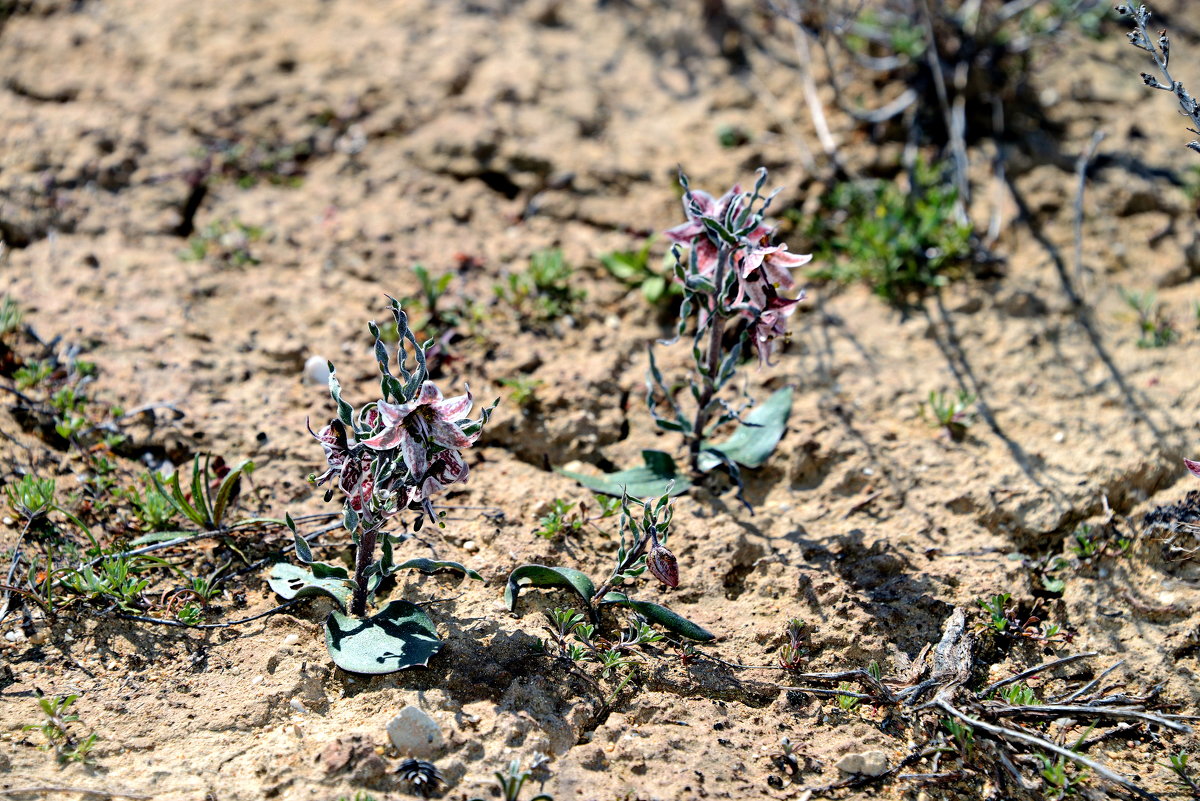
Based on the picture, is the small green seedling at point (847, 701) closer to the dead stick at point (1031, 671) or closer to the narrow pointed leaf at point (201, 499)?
the dead stick at point (1031, 671)

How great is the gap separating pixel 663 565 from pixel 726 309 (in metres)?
0.85

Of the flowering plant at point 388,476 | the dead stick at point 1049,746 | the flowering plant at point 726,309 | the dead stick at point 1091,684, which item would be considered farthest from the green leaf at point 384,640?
the dead stick at point 1091,684

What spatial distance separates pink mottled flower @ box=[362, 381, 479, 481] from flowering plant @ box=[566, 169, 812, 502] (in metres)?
0.79

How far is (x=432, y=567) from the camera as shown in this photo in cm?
284

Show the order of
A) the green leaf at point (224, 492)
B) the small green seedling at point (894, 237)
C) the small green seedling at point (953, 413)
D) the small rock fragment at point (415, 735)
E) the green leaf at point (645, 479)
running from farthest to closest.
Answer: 1. the small green seedling at point (894, 237)
2. the small green seedling at point (953, 413)
3. the green leaf at point (645, 479)
4. the green leaf at point (224, 492)
5. the small rock fragment at point (415, 735)

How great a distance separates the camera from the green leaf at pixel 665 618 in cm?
284

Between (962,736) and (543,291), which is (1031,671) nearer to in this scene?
(962,736)

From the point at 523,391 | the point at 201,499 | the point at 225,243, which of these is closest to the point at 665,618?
the point at 523,391

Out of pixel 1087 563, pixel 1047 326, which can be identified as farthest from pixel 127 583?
pixel 1047 326

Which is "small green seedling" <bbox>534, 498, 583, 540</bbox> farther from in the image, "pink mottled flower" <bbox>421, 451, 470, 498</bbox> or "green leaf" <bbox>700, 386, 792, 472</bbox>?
"pink mottled flower" <bbox>421, 451, 470, 498</bbox>

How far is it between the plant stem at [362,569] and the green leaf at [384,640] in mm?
39

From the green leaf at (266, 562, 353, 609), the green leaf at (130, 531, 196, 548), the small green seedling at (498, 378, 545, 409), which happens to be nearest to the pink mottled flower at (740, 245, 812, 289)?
the small green seedling at (498, 378, 545, 409)

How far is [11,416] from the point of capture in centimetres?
344

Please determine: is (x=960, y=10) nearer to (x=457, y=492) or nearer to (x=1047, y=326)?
(x=1047, y=326)
